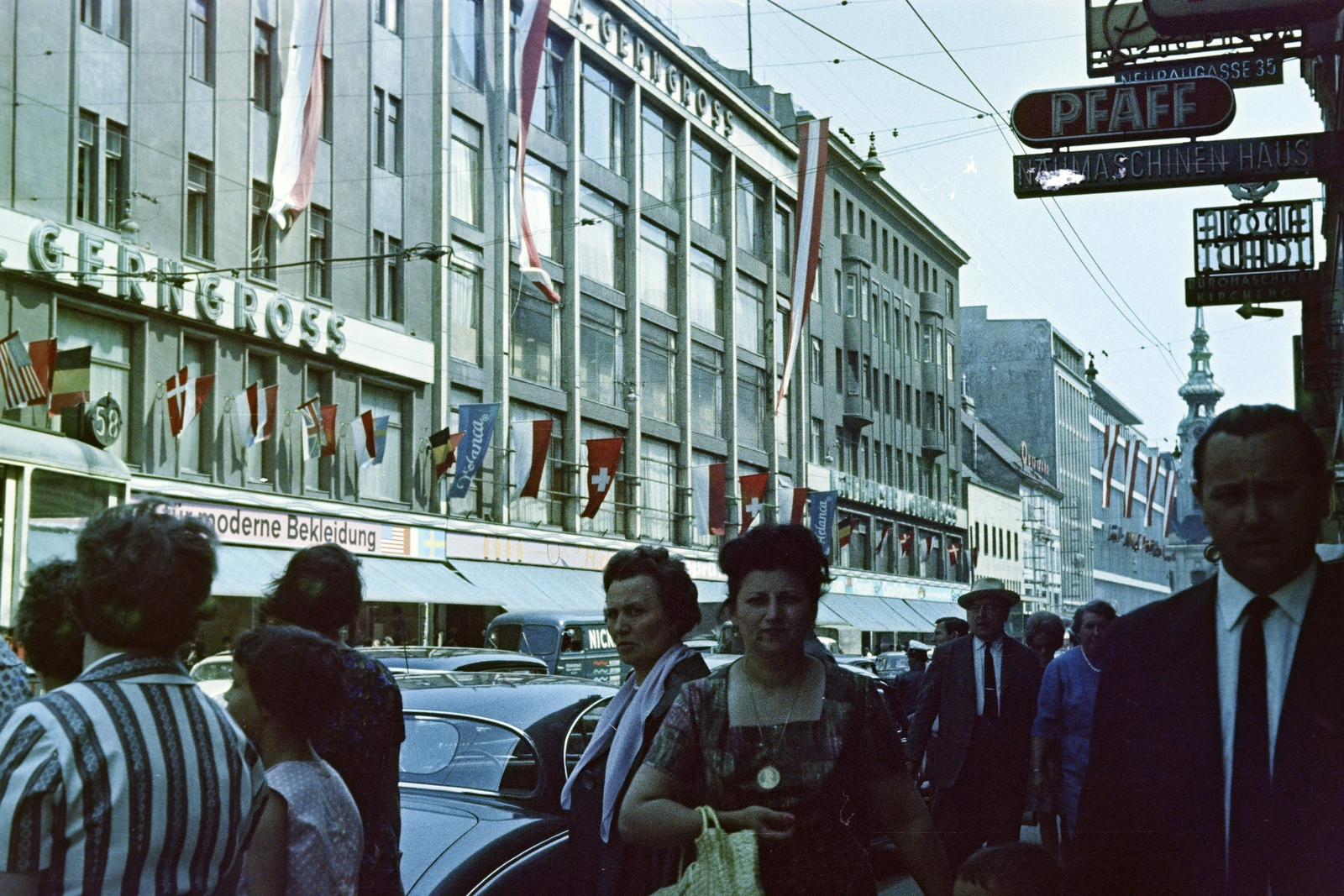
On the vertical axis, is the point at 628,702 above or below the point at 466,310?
below

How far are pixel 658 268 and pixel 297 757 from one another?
152 ft

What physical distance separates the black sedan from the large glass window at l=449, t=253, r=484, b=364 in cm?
3081

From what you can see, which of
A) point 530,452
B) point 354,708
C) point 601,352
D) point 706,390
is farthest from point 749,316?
point 354,708

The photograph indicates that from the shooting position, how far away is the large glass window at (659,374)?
159 feet

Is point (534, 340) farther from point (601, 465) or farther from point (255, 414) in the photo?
point (255, 414)

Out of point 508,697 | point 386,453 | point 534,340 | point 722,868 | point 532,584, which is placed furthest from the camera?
point 534,340

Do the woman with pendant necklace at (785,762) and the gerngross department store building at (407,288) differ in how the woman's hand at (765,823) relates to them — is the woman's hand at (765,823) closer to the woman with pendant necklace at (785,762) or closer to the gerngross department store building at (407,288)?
the woman with pendant necklace at (785,762)

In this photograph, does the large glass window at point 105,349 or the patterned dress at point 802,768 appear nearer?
the patterned dress at point 802,768

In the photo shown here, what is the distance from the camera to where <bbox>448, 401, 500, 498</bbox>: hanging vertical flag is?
34.5m

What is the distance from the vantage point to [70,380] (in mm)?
25391

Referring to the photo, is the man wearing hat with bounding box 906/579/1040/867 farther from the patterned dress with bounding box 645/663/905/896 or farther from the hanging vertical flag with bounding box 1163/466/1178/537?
the hanging vertical flag with bounding box 1163/466/1178/537

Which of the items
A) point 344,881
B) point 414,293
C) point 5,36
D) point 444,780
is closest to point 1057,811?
point 444,780

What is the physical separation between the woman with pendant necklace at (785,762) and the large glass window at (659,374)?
43.7 meters

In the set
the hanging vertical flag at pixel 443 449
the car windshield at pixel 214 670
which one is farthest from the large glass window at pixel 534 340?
the car windshield at pixel 214 670
